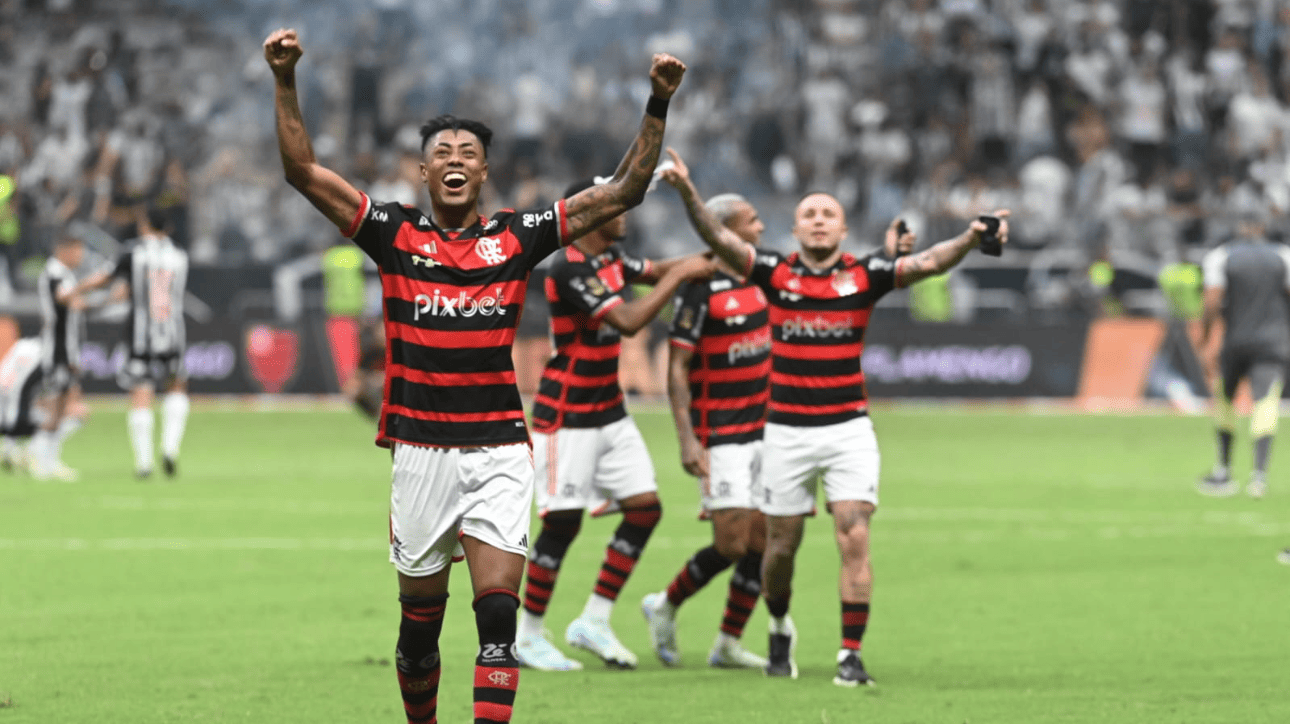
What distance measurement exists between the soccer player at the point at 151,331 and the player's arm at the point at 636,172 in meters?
12.2

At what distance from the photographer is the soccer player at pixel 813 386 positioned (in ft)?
27.8

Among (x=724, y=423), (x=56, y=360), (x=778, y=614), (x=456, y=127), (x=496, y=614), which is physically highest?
(x=456, y=127)

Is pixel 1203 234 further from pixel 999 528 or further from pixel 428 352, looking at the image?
pixel 428 352

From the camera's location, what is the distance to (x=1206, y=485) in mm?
16781

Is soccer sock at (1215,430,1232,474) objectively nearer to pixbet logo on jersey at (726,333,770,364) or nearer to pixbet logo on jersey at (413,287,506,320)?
pixbet logo on jersey at (726,333,770,364)

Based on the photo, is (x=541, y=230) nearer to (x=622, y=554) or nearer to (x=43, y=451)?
(x=622, y=554)

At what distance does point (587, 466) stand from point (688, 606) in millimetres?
2101

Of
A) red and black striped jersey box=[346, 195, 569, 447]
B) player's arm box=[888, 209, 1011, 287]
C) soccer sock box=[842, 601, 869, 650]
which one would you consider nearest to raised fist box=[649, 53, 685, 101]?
red and black striped jersey box=[346, 195, 569, 447]

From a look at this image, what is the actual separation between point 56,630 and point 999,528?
747 cm

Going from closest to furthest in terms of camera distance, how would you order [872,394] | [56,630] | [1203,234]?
[56,630], [872,394], [1203,234]

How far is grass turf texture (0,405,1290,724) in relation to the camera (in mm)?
7711

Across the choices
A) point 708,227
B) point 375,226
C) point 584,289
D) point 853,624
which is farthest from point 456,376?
point 853,624

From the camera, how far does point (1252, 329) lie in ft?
53.8

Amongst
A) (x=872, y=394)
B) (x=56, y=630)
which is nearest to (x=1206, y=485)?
(x=872, y=394)
